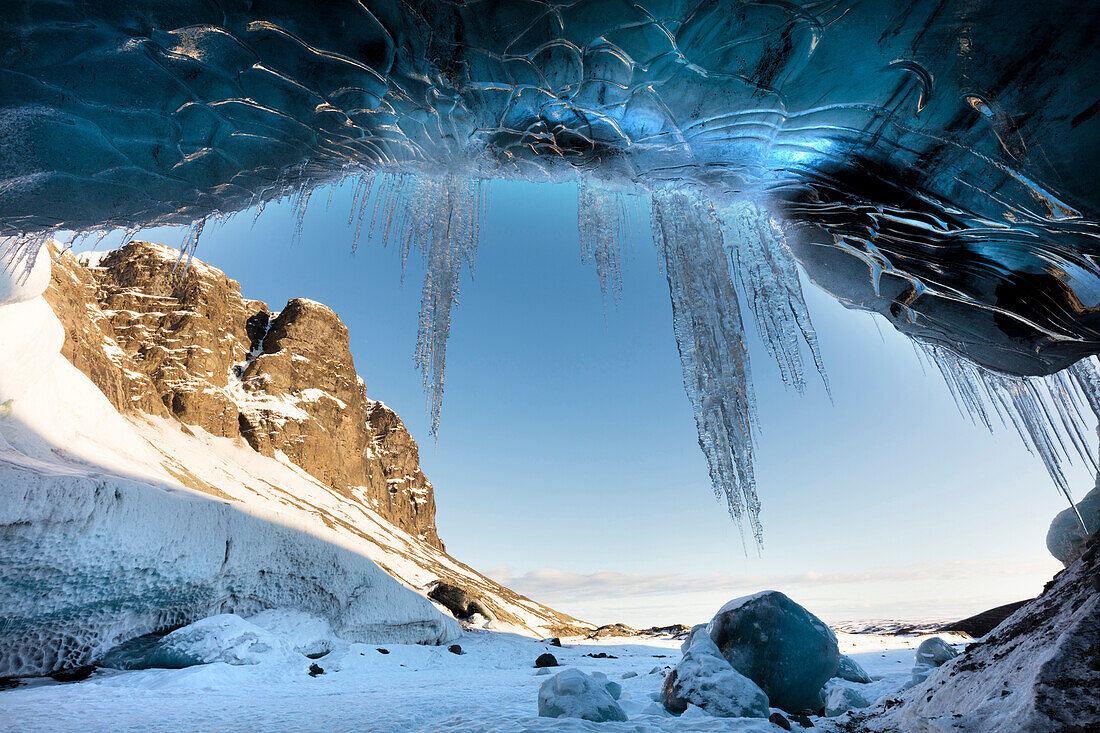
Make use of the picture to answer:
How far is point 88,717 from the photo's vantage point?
13.5 feet

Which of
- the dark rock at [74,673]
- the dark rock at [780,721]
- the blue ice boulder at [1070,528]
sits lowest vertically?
the dark rock at [780,721]

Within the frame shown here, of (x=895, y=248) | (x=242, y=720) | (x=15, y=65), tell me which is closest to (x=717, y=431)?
(x=895, y=248)

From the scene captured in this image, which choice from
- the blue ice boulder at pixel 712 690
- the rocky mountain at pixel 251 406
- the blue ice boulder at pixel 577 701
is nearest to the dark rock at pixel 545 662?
the blue ice boulder at pixel 712 690

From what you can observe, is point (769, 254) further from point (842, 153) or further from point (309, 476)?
point (309, 476)

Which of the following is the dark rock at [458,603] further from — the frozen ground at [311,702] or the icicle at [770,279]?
the icicle at [770,279]

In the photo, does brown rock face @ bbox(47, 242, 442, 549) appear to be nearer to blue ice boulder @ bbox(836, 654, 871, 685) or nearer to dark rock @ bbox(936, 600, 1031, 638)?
blue ice boulder @ bbox(836, 654, 871, 685)

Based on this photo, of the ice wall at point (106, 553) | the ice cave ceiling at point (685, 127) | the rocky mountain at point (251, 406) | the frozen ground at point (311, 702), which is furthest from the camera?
the rocky mountain at point (251, 406)

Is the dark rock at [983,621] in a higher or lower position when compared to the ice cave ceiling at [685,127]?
lower

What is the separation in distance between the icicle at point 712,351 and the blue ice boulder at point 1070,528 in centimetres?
1410

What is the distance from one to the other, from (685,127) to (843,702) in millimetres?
5409

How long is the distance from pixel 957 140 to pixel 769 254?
1.73 metres

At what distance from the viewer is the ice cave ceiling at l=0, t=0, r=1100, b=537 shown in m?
2.76

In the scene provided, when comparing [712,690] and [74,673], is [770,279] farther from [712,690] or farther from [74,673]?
[74,673]

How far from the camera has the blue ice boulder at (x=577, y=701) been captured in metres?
3.87
